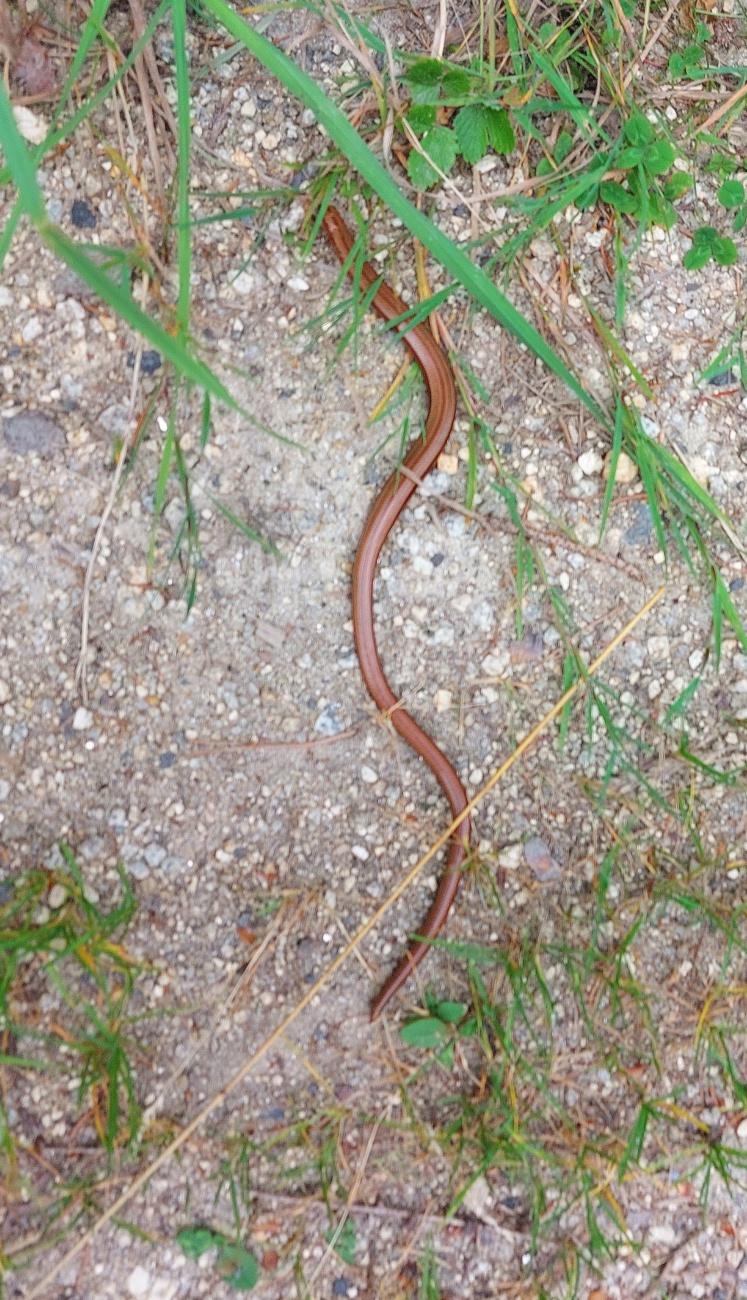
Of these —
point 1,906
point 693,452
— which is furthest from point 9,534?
point 693,452

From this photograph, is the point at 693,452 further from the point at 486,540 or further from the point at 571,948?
the point at 571,948

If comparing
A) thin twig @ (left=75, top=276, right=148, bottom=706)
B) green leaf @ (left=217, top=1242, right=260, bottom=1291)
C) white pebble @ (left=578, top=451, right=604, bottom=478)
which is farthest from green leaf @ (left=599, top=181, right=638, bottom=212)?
green leaf @ (left=217, top=1242, right=260, bottom=1291)

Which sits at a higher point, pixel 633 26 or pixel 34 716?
pixel 633 26

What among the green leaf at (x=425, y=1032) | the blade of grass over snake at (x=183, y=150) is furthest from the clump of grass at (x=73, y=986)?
the blade of grass over snake at (x=183, y=150)

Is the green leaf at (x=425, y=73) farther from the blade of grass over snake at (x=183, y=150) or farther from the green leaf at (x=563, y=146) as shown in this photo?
the blade of grass over snake at (x=183, y=150)

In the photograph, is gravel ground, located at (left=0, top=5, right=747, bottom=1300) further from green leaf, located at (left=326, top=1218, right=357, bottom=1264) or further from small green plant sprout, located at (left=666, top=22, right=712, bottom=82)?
small green plant sprout, located at (left=666, top=22, right=712, bottom=82)

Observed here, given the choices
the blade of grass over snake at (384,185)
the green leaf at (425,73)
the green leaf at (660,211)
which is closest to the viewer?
the blade of grass over snake at (384,185)

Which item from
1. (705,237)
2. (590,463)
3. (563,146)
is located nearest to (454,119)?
(563,146)
